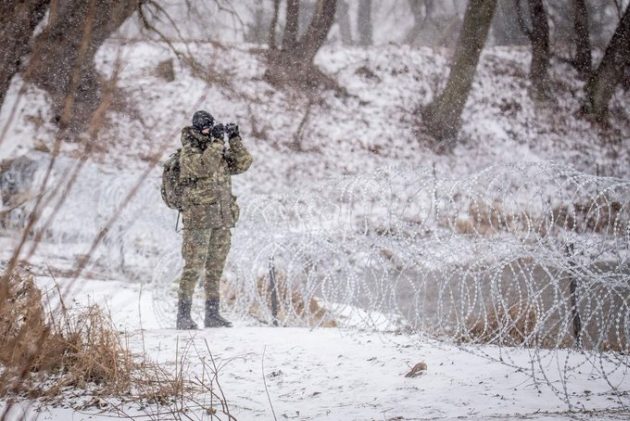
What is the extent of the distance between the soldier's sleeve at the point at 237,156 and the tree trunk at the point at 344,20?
56.0 ft

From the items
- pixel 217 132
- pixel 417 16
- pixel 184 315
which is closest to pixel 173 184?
pixel 217 132

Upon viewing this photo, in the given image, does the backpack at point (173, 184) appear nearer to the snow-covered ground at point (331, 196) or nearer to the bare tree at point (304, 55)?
the snow-covered ground at point (331, 196)

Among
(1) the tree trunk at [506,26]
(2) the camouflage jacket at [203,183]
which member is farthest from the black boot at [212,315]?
(1) the tree trunk at [506,26]

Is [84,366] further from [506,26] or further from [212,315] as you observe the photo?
[506,26]

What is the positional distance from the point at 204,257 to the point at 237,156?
35.6 inches

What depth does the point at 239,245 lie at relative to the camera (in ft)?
17.7

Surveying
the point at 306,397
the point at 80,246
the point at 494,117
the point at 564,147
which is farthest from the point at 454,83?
the point at 306,397

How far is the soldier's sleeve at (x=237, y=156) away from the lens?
471 centimetres

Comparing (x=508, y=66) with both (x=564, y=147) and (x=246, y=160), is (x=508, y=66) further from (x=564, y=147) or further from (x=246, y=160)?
(x=246, y=160)

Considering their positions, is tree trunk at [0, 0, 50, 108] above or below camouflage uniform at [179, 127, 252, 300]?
above

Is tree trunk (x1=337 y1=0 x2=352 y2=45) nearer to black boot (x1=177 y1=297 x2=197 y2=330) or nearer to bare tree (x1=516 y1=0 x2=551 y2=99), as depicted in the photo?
bare tree (x1=516 y1=0 x2=551 y2=99)

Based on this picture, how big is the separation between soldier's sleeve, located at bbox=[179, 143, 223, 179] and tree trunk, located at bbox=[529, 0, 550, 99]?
12275 millimetres

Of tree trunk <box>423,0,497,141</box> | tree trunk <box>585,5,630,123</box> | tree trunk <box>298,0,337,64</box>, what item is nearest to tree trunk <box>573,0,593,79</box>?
tree trunk <box>585,5,630,123</box>

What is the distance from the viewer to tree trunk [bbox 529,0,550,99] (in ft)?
47.9
